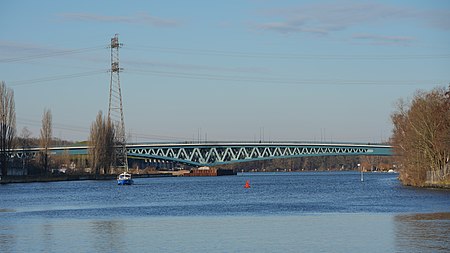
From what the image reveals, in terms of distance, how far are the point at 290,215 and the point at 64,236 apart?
15720 millimetres

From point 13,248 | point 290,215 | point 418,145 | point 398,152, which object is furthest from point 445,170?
point 13,248

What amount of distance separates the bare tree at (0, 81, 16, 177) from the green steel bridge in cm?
5535

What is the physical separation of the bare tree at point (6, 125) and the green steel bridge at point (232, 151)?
5535 cm

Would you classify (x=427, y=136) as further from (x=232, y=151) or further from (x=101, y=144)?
(x=232, y=151)

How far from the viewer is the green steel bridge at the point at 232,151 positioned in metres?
173

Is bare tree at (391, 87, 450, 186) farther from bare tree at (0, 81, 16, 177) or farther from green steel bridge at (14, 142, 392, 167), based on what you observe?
green steel bridge at (14, 142, 392, 167)

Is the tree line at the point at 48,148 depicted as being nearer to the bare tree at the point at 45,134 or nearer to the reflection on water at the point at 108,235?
the bare tree at the point at 45,134

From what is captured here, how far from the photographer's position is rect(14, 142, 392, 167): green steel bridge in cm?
17312

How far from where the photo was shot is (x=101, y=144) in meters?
139

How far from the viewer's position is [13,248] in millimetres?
31531

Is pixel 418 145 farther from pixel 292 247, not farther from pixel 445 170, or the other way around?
pixel 292 247

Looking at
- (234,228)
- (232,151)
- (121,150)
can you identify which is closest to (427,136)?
(234,228)

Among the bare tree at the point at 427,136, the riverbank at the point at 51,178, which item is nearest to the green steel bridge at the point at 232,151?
the riverbank at the point at 51,178

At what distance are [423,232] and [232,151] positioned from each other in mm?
150215
